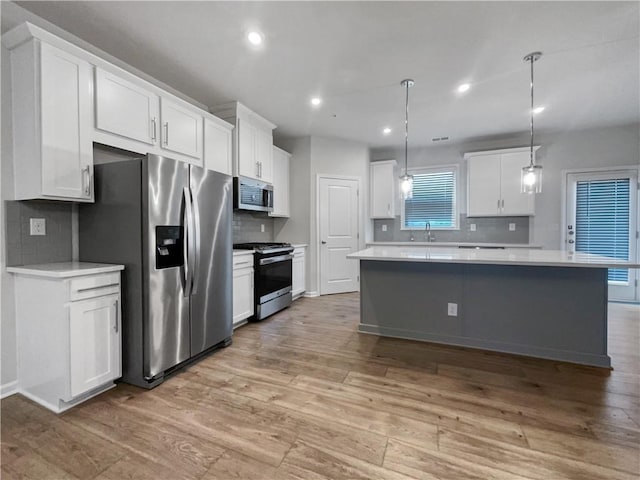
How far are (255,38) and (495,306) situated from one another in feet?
10.7

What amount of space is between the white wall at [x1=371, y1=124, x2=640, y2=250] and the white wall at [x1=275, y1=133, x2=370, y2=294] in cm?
227

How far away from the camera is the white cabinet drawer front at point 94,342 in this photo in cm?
183

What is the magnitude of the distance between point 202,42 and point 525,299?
370 centimetres

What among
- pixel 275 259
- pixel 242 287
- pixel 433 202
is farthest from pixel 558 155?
pixel 242 287

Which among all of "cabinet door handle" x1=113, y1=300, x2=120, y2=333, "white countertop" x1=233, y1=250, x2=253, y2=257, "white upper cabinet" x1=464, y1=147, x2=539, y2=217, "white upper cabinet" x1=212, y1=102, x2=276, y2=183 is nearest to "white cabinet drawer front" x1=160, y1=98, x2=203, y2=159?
"white upper cabinet" x1=212, y1=102, x2=276, y2=183

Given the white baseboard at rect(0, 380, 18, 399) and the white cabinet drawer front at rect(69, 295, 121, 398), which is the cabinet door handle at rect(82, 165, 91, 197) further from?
the white baseboard at rect(0, 380, 18, 399)

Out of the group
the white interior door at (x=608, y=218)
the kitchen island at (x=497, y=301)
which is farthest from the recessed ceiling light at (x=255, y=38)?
the white interior door at (x=608, y=218)

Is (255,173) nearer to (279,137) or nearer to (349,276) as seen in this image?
(279,137)

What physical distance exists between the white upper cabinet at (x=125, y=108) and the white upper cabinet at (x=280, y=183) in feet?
6.89

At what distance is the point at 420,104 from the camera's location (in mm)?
3713

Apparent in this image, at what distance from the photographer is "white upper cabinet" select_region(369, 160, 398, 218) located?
216 inches

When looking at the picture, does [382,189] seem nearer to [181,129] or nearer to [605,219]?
[605,219]

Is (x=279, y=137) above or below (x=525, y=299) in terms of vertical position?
above

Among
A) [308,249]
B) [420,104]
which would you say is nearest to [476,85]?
[420,104]
